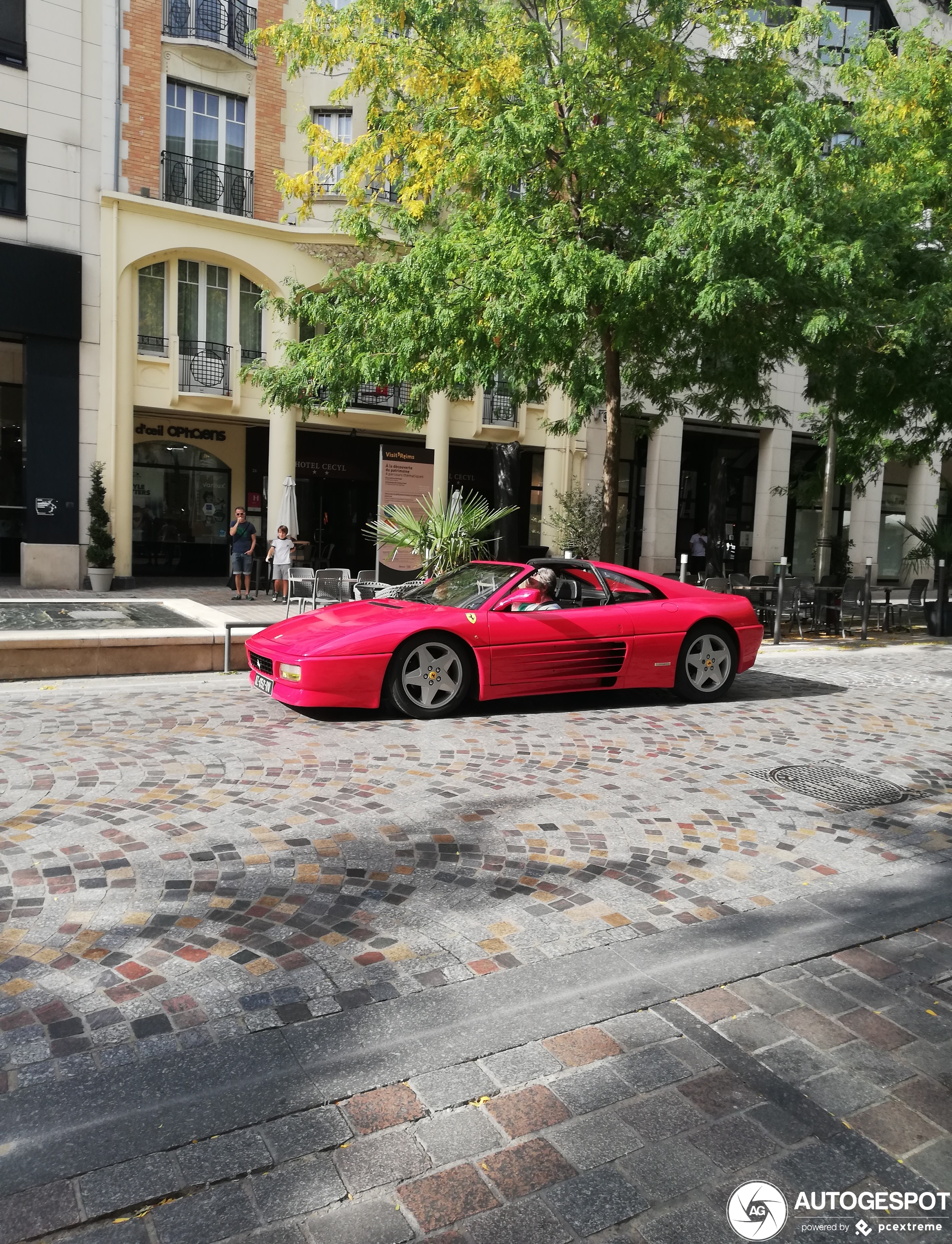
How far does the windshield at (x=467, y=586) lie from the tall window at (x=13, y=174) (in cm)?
1514

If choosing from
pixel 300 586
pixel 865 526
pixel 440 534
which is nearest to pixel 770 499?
pixel 865 526

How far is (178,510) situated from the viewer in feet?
77.9

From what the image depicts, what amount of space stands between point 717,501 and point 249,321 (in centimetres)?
1433

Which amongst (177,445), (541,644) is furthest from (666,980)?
(177,445)

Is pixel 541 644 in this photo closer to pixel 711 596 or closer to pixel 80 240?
pixel 711 596

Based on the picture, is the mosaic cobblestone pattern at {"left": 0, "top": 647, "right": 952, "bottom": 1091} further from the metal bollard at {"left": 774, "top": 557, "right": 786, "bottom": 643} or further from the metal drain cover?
the metal bollard at {"left": 774, "top": 557, "right": 786, "bottom": 643}

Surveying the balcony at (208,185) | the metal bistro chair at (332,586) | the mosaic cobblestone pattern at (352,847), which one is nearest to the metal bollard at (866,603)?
the mosaic cobblestone pattern at (352,847)

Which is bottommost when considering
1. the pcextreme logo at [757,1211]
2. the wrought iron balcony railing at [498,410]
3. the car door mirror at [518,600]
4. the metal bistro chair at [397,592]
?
the pcextreme logo at [757,1211]

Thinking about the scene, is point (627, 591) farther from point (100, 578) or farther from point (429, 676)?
point (100, 578)

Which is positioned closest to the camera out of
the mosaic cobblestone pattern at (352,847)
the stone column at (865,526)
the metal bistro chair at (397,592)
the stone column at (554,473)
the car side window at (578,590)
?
the mosaic cobblestone pattern at (352,847)

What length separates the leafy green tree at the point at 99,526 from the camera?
64.0 feet
